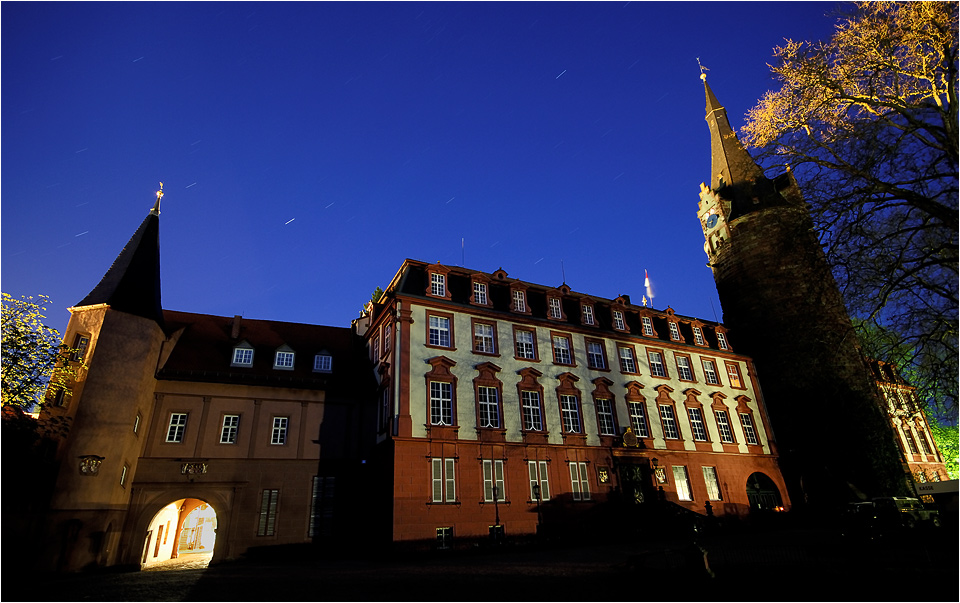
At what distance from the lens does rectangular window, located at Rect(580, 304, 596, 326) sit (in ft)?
108

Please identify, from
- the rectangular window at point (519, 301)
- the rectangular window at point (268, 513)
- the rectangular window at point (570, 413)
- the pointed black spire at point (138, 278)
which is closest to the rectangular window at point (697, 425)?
Result: the rectangular window at point (570, 413)

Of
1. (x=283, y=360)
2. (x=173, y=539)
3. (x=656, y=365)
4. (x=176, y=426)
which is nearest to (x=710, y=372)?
(x=656, y=365)

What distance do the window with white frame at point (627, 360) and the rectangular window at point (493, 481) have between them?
11128 millimetres

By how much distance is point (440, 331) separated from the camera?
27.4 metres

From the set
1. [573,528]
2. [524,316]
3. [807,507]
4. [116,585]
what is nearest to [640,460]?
[573,528]

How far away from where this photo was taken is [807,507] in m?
32.2

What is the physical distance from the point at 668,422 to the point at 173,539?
32.1m

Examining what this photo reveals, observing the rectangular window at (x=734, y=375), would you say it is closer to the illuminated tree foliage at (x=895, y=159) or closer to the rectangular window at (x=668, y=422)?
the rectangular window at (x=668, y=422)

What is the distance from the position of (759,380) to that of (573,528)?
20.8m

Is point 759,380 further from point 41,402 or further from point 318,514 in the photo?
point 41,402

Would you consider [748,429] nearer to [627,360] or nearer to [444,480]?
[627,360]

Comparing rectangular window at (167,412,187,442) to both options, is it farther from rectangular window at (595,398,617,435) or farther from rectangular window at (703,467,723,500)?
rectangular window at (703,467,723,500)

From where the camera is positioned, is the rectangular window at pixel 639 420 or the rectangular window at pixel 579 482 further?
the rectangular window at pixel 639 420

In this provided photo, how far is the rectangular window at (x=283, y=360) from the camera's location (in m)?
27.6
